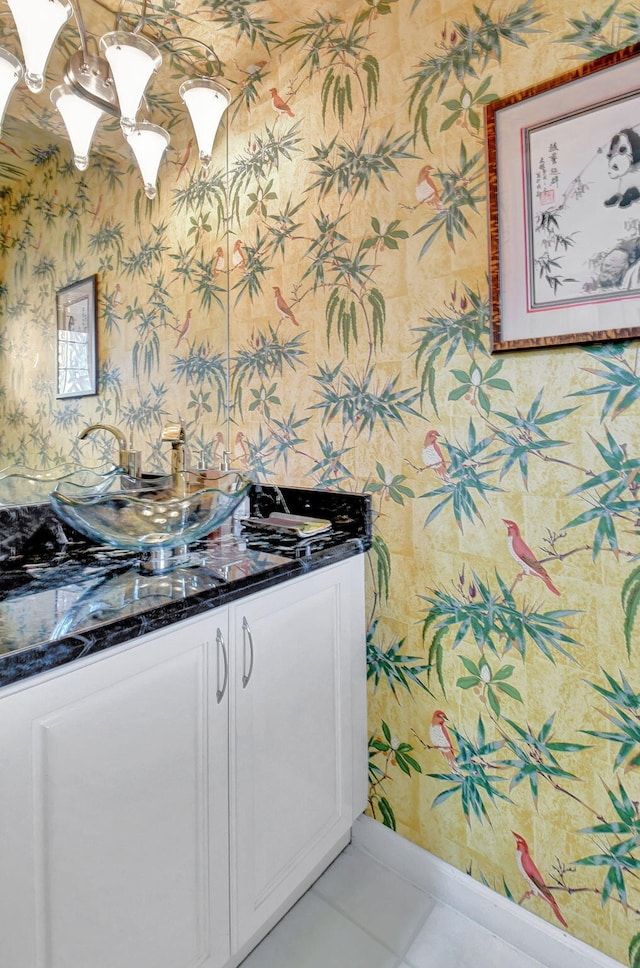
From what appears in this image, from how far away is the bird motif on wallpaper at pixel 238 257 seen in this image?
1706 mm

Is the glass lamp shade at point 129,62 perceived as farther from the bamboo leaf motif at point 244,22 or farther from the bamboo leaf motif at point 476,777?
the bamboo leaf motif at point 476,777

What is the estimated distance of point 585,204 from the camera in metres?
1.03

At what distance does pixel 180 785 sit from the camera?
92 cm

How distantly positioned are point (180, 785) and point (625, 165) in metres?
1.45

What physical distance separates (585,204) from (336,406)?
29.6 inches

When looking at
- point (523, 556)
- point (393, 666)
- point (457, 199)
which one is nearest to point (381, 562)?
point (393, 666)

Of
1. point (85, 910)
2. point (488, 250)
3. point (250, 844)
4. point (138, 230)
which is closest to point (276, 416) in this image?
point (138, 230)

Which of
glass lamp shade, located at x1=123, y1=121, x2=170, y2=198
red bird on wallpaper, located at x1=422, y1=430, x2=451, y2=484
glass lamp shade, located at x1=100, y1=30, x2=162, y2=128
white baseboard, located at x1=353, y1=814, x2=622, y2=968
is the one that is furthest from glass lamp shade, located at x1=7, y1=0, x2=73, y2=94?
white baseboard, located at x1=353, y1=814, x2=622, y2=968

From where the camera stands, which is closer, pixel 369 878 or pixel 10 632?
pixel 10 632

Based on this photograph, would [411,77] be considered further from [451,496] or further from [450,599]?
[450,599]

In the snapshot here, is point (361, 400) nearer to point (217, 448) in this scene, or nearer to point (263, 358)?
point (263, 358)

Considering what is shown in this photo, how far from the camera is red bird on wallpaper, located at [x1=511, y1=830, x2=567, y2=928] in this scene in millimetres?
1137

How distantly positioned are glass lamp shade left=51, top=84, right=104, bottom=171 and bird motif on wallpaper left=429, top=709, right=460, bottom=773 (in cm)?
162

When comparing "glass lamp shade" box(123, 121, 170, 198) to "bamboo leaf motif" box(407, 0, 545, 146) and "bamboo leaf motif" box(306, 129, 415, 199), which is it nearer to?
"bamboo leaf motif" box(306, 129, 415, 199)
